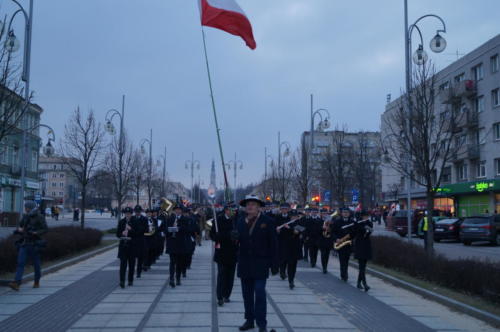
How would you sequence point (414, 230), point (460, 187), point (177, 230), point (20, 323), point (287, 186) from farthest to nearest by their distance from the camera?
point (287, 186) → point (460, 187) → point (414, 230) → point (177, 230) → point (20, 323)

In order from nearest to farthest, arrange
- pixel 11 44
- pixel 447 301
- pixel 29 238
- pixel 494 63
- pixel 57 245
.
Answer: pixel 447 301
pixel 29 238
pixel 11 44
pixel 57 245
pixel 494 63

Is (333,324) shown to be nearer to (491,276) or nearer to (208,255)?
(491,276)

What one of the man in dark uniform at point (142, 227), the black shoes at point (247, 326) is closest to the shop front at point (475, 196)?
the man in dark uniform at point (142, 227)

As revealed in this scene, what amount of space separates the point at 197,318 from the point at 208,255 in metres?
12.3

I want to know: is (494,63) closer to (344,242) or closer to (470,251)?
(470,251)

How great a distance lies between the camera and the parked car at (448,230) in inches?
1216

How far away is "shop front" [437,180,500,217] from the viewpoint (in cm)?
4116

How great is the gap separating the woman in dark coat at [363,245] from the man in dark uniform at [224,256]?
11.5 feet

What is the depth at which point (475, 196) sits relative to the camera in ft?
147

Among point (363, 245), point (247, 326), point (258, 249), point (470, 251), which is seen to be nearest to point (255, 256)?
point (258, 249)

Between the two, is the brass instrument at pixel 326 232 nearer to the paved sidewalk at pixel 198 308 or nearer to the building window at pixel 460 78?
the paved sidewalk at pixel 198 308

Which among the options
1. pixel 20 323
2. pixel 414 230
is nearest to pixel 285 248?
pixel 20 323

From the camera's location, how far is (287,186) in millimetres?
52281

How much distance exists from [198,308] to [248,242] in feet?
8.36
